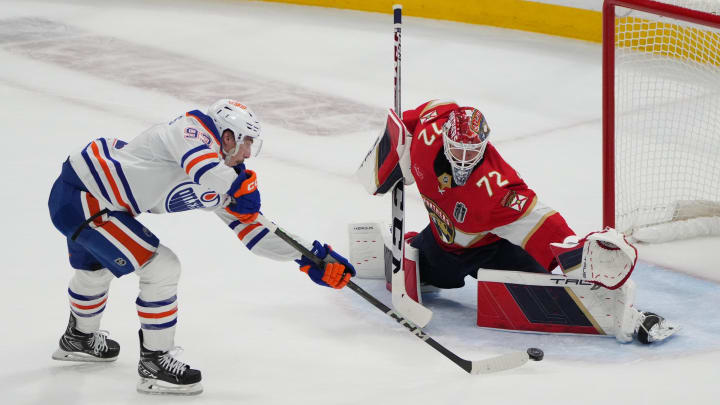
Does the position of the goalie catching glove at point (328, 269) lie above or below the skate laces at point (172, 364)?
above

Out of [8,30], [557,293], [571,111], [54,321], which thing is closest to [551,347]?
[557,293]

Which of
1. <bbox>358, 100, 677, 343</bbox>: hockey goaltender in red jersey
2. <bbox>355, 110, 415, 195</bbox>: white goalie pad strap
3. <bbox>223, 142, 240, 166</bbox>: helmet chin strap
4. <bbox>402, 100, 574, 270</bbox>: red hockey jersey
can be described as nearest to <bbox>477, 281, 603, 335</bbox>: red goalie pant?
<bbox>358, 100, 677, 343</bbox>: hockey goaltender in red jersey

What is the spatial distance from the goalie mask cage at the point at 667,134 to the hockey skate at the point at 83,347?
2.15m

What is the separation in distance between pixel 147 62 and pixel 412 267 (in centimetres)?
405

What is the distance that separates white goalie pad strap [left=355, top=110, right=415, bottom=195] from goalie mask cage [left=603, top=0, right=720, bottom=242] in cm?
102

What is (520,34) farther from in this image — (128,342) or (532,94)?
(128,342)

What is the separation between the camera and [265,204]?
17.1ft

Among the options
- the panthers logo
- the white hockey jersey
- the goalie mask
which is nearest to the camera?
the white hockey jersey

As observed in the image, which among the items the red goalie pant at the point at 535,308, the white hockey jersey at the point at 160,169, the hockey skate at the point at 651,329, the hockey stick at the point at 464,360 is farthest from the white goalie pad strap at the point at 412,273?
the white hockey jersey at the point at 160,169

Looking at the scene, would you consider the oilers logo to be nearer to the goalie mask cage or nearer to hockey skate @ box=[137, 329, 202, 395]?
hockey skate @ box=[137, 329, 202, 395]

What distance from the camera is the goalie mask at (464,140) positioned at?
3.63 metres

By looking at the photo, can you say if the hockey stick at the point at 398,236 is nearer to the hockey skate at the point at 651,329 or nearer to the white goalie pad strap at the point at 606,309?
the white goalie pad strap at the point at 606,309

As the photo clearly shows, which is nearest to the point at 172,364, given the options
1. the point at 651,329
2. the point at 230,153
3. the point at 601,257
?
the point at 230,153

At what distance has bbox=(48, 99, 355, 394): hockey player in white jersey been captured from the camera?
10.4 ft
